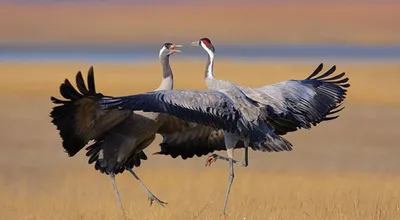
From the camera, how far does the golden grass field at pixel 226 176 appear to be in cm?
1066

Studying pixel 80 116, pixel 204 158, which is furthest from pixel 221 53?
pixel 80 116

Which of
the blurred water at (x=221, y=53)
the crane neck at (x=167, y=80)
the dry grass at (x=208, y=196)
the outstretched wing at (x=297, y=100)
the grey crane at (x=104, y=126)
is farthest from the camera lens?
the blurred water at (x=221, y=53)

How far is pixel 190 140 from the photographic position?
11.2m

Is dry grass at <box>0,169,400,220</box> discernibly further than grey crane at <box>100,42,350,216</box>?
Yes

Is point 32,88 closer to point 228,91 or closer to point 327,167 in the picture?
point 327,167

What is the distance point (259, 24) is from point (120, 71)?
71.2ft

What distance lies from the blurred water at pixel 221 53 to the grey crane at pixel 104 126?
1778 centimetres

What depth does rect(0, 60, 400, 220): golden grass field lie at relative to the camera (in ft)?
35.0

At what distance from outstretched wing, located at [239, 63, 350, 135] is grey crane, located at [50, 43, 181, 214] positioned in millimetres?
846

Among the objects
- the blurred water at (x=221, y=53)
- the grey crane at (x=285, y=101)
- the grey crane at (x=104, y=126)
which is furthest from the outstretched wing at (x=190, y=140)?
the blurred water at (x=221, y=53)

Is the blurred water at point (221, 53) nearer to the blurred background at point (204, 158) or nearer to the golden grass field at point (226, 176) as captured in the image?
the blurred background at point (204, 158)

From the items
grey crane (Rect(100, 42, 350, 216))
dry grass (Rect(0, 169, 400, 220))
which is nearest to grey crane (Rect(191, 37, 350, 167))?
grey crane (Rect(100, 42, 350, 216))

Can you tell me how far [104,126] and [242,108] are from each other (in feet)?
3.62

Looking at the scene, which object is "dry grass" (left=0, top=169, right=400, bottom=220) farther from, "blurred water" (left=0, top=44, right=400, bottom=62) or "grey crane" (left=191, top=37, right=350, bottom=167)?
"blurred water" (left=0, top=44, right=400, bottom=62)
